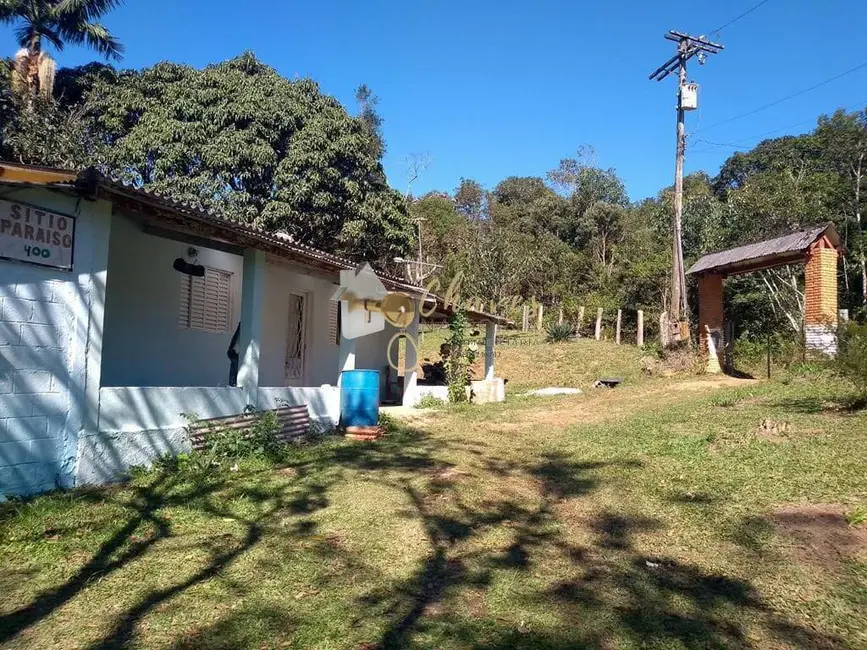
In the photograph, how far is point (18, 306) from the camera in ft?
16.5

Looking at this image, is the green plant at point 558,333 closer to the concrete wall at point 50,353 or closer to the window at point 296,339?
the window at point 296,339

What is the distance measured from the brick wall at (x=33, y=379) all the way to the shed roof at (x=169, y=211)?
72cm

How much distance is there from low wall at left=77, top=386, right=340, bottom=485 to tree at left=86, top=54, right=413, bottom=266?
39.0 ft

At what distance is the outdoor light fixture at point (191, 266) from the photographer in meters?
8.63

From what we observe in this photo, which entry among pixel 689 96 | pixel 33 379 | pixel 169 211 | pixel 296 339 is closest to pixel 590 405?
pixel 296 339

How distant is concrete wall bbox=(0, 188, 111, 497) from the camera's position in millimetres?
4949

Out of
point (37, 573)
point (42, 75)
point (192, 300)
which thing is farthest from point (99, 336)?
→ point (42, 75)

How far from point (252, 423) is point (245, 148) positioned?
1272 cm

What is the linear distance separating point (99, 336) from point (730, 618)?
529 cm

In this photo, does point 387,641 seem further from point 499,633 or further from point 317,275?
point 317,275

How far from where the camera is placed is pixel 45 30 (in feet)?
59.3

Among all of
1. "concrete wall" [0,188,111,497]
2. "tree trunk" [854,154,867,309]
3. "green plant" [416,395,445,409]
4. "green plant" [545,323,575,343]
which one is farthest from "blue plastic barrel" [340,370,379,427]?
"tree trunk" [854,154,867,309]

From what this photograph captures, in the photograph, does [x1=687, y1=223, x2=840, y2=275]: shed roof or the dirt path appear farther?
[x1=687, y1=223, x2=840, y2=275]: shed roof

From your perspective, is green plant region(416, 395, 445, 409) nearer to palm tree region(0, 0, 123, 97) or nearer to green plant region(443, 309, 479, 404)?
green plant region(443, 309, 479, 404)
